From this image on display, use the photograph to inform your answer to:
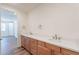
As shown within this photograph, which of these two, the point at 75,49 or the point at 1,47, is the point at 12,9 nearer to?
the point at 1,47

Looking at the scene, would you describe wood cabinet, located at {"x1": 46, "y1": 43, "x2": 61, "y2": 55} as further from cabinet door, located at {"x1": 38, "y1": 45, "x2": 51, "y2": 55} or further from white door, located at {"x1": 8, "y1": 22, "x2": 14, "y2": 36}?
white door, located at {"x1": 8, "y1": 22, "x2": 14, "y2": 36}

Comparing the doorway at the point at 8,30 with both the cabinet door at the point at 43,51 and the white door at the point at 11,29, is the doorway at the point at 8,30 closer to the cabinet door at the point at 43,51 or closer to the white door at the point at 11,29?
the white door at the point at 11,29

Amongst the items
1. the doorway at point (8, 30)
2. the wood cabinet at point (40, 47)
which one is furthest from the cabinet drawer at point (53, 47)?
the doorway at point (8, 30)

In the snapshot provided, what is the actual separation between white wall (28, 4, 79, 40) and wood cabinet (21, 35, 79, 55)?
0.70 ft

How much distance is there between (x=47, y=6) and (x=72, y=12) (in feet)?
1.53

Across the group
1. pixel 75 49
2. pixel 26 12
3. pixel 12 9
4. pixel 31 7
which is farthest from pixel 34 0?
pixel 75 49

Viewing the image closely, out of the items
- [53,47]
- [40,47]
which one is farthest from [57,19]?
[40,47]

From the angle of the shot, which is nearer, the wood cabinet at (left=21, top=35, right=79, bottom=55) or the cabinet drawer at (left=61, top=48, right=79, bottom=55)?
the cabinet drawer at (left=61, top=48, right=79, bottom=55)

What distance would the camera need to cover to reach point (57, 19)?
2.09 metres

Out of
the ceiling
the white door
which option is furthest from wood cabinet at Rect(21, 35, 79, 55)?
the ceiling

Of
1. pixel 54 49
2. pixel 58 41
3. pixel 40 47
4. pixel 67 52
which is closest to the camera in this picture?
pixel 67 52

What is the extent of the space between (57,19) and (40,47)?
2.08 feet

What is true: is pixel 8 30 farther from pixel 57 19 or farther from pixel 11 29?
pixel 57 19

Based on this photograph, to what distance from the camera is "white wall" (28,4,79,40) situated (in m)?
1.98
